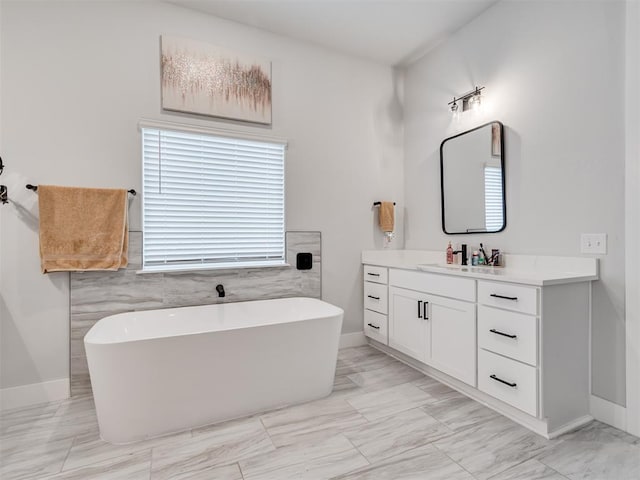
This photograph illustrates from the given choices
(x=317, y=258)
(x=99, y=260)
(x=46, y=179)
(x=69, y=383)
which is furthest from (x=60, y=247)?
(x=317, y=258)

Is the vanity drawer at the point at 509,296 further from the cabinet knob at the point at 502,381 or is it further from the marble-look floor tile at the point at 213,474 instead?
the marble-look floor tile at the point at 213,474

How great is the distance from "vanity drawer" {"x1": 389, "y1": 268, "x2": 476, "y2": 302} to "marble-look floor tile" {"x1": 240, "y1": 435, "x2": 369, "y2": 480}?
1.18 meters

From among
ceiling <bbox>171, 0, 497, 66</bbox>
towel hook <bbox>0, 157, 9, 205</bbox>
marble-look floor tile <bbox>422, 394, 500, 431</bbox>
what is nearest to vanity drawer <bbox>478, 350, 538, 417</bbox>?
marble-look floor tile <bbox>422, 394, 500, 431</bbox>

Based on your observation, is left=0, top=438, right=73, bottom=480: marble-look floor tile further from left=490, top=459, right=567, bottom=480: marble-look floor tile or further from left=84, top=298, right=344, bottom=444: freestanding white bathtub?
left=490, top=459, right=567, bottom=480: marble-look floor tile

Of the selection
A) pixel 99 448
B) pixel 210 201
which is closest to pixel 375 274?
pixel 210 201

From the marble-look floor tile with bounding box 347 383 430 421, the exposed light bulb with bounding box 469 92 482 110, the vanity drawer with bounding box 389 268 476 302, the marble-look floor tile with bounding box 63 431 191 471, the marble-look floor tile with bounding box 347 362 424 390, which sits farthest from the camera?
the exposed light bulb with bounding box 469 92 482 110

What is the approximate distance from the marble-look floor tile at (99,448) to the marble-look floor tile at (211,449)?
0.06 meters

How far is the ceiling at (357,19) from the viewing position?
261 centimetres

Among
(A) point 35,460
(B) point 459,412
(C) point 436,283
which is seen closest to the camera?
(A) point 35,460

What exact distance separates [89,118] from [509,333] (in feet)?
10.4

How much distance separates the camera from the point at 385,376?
2.58m

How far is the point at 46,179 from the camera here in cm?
225

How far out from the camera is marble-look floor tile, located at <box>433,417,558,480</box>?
1.56 metres

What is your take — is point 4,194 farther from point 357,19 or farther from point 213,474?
point 357,19
